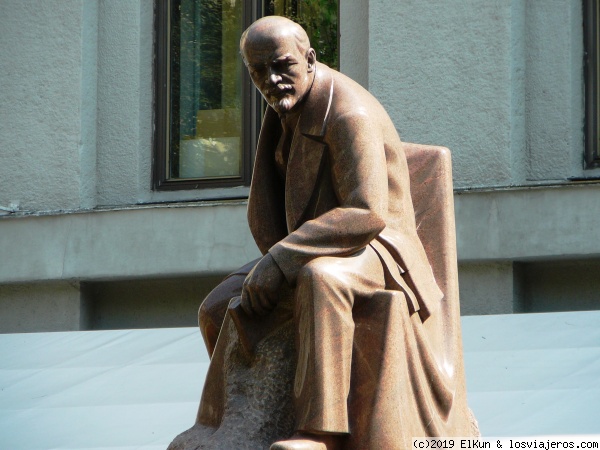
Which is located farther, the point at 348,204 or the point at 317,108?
the point at 317,108

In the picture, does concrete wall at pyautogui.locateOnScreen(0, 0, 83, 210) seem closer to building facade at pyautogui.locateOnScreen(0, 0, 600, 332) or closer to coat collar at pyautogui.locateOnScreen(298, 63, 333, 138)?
building facade at pyautogui.locateOnScreen(0, 0, 600, 332)

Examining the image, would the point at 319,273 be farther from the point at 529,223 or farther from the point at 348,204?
the point at 529,223

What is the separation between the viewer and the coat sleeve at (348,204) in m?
5.15

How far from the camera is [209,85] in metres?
10.8

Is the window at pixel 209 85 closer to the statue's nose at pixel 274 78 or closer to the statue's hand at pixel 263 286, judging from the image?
the statue's nose at pixel 274 78

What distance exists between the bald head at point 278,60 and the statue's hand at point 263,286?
59 cm

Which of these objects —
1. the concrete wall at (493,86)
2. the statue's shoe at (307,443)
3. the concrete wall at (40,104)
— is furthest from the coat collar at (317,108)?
the concrete wall at (40,104)

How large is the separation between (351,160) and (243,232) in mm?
4801

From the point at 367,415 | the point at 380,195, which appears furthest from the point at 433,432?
the point at 380,195

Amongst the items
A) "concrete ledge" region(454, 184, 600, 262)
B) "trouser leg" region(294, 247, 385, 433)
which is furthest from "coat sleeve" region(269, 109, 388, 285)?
"concrete ledge" region(454, 184, 600, 262)

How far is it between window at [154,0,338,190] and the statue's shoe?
5.66 meters

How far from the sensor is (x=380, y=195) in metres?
5.22

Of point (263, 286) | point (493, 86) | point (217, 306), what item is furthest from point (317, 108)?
point (493, 86)

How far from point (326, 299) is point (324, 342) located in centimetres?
14
